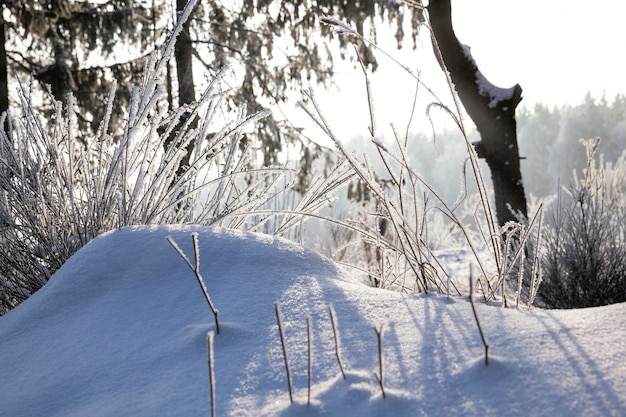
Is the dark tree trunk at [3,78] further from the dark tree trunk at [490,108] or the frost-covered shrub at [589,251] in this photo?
the frost-covered shrub at [589,251]

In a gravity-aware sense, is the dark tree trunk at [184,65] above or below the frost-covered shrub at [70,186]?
above

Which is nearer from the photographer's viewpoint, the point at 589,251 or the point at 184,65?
the point at 589,251

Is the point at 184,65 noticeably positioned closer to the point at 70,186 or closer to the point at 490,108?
the point at 490,108

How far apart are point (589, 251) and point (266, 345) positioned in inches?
154

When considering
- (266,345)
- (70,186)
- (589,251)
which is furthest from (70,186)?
(589,251)

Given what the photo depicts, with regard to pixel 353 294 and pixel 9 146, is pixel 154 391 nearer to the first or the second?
pixel 353 294

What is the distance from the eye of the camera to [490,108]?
206 inches

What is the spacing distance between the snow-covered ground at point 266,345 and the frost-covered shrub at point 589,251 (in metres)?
3.37

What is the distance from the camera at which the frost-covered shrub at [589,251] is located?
434 cm

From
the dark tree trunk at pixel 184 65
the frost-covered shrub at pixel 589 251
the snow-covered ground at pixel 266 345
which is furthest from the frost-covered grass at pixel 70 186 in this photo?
the dark tree trunk at pixel 184 65

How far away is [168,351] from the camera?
3.66ft

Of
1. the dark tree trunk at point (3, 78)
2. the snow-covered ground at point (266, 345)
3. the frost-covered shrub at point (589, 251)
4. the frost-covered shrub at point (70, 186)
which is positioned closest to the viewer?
the snow-covered ground at point (266, 345)

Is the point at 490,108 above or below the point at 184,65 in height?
below

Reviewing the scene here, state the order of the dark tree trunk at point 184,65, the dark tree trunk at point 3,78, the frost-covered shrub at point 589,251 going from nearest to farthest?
the frost-covered shrub at point 589,251 → the dark tree trunk at point 3,78 → the dark tree trunk at point 184,65
